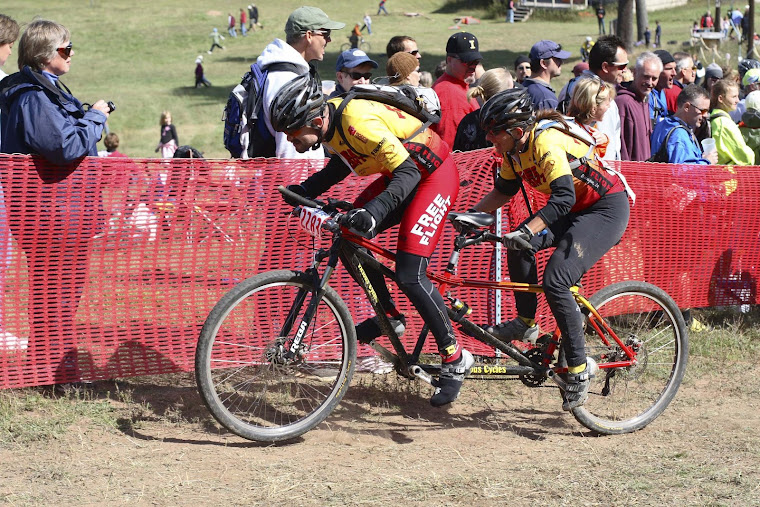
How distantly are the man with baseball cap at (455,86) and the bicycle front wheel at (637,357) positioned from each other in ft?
8.54

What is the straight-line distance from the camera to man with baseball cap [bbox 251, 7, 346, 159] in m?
6.48

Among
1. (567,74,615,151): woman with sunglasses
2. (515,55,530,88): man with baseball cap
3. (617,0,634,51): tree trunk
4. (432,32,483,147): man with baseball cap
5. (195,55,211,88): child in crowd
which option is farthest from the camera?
(617,0,634,51): tree trunk

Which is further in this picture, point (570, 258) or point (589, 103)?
point (589, 103)

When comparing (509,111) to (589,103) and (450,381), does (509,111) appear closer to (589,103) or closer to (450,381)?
(589,103)

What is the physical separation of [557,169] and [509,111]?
41cm

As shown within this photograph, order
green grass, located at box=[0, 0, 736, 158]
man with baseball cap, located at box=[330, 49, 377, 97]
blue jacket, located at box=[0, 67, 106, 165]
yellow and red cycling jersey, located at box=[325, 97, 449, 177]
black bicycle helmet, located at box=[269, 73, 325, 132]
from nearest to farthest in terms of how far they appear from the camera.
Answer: black bicycle helmet, located at box=[269, 73, 325, 132], yellow and red cycling jersey, located at box=[325, 97, 449, 177], blue jacket, located at box=[0, 67, 106, 165], man with baseball cap, located at box=[330, 49, 377, 97], green grass, located at box=[0, 0, 736, 158]

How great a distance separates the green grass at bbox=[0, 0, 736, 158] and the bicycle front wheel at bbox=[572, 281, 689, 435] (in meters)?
19.6

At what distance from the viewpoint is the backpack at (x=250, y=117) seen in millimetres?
6523

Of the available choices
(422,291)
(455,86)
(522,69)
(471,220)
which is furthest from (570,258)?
(522,69)

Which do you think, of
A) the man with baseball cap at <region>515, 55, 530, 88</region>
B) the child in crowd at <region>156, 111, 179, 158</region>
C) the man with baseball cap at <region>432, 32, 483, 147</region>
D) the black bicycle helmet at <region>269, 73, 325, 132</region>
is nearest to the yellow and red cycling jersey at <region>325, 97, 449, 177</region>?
the black bicycle helmet at <region>269, 73, 325, 132</region>

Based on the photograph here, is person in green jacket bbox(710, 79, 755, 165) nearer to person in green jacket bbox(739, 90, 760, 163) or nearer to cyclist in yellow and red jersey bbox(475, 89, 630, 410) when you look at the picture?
person in green jacket bbox(739, 90, 760, 163)

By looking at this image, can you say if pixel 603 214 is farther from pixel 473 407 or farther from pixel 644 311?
pixel 473 407

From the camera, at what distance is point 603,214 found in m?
5.38

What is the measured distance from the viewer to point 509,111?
4965mm
